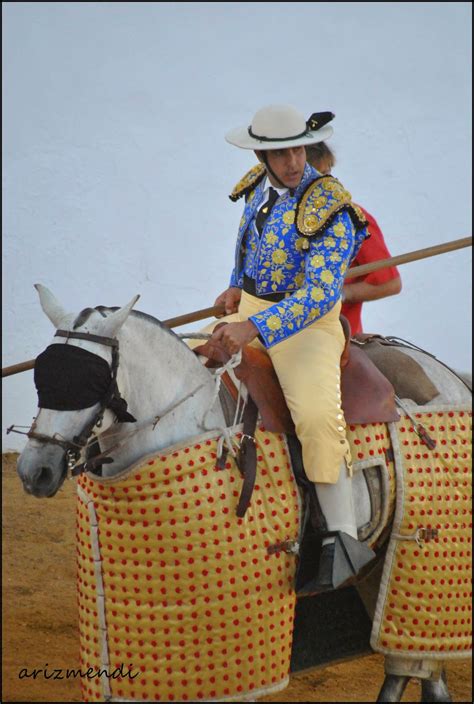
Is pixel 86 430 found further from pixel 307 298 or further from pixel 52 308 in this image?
pixel 307 298

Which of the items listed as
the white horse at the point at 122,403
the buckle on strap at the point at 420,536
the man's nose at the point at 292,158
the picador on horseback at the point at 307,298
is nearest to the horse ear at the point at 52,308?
the white horse at the point at 122,403

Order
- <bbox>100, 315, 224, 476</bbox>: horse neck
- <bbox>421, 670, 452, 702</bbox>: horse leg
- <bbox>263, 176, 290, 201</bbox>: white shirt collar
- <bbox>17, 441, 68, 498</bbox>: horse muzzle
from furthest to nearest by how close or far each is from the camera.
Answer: <bbox>421, 670, 452, 702</bbox>: horse leg
<bbox>263, 176, 290, 201</bbox>: white shirt collar
<bbox>100, 315, 224, 476</bbox>: horse neck
<bbox>17, 441, 68, 498</bbox>: horse muzzle

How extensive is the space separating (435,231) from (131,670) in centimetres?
406

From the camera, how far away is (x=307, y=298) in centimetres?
279

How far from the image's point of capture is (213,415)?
275 cm

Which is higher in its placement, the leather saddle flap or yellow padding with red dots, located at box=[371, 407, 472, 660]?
the leather saddle flap

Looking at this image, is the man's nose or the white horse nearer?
the white horse

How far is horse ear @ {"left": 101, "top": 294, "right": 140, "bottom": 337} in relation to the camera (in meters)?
2.47

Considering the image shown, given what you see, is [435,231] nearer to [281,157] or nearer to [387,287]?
[387,287]

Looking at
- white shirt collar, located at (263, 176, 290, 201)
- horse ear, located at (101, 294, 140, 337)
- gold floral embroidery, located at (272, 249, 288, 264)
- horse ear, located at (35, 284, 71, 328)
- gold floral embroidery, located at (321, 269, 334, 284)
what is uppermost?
white shirt collar, located at (263, 176, 290, 201)

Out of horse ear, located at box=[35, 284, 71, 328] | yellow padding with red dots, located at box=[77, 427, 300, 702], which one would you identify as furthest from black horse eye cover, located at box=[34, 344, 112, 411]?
yellow padding with red dots, located at box=[77, 427, 300, 702]

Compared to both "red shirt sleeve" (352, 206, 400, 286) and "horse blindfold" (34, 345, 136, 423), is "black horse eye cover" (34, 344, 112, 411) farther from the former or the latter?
"red shirt sleeve" (352, 206, 400, 286)

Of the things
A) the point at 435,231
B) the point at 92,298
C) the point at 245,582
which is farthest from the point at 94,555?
the point at 435,231

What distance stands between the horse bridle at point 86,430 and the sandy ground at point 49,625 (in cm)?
132
